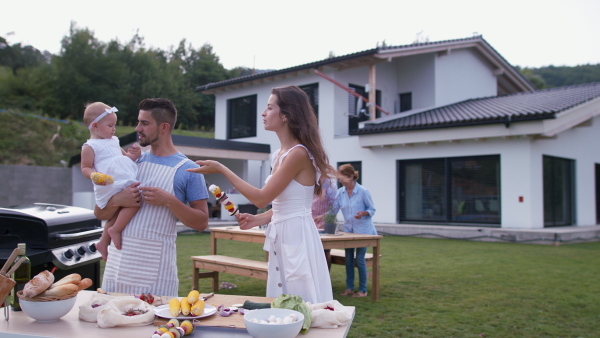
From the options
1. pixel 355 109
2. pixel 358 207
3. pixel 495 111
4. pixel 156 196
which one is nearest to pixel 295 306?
pixel 156 196

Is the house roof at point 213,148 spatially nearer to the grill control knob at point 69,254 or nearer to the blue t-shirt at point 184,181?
the grill control knob at point 69,254

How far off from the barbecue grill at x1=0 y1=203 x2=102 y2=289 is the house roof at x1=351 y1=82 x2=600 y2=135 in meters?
11.7

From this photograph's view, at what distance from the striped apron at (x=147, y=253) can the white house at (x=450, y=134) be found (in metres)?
12.0

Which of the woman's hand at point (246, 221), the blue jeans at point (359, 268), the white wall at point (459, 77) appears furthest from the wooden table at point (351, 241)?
the white wall at point (459, 77)

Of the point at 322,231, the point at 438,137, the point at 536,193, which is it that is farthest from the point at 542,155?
the point at 322,231

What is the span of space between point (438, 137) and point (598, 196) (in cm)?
781

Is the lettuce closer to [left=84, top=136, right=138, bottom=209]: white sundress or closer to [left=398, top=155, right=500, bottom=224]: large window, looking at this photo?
[left=84, top=136, right=138, bottom=209]: white sundress

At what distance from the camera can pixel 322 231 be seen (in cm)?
648

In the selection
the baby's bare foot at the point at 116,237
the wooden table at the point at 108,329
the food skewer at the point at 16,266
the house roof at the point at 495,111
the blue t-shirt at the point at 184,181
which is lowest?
the wooden table at the point at 108,329

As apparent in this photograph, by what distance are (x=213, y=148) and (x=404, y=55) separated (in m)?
7.36

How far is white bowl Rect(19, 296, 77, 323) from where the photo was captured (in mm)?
1985

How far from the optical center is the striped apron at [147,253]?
2541 millimetres

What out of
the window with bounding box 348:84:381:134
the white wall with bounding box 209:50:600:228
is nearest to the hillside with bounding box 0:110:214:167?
the white wall with bounding box 209:50:600:228

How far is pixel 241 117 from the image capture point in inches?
822
